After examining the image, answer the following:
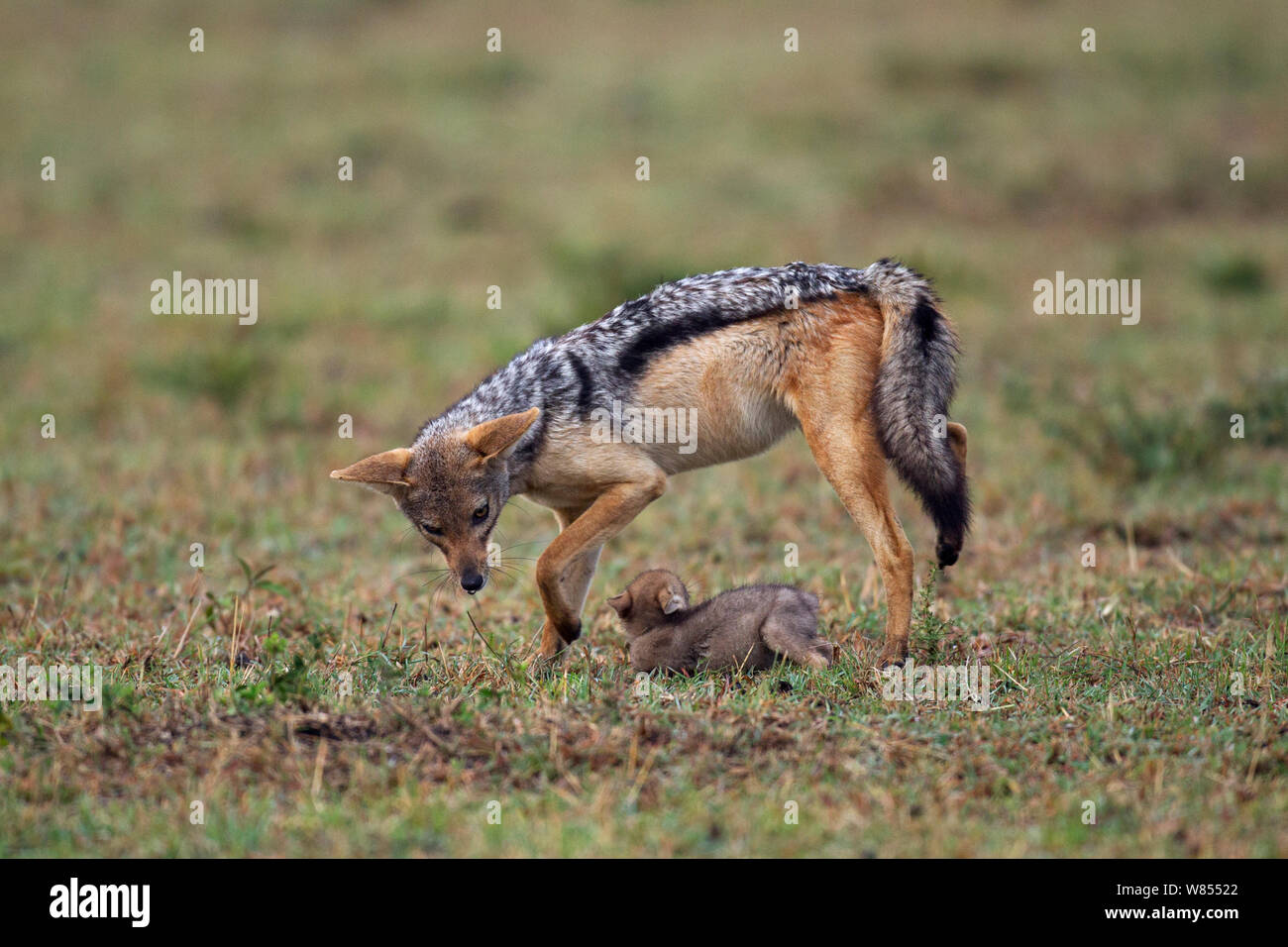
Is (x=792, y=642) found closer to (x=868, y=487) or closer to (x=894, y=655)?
(x=894, y=655)

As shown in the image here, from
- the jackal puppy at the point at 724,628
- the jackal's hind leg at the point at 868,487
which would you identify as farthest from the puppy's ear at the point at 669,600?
the jackal's hind leg at the point at 868,487

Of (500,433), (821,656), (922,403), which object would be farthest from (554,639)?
(922,403)

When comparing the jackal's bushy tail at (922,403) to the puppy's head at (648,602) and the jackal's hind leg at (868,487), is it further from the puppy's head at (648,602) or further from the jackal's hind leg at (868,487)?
the puppy's head at (648,602)

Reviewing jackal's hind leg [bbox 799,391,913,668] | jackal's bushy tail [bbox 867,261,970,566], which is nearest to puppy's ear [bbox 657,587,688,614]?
jackal's hind leg [bbox 799,391,913,668]

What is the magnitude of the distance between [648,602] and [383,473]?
4.70 ft

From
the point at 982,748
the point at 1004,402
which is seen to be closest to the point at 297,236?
the point at 1004,402

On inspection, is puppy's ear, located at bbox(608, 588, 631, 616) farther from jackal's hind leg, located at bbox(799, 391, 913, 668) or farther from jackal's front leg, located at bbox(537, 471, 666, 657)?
jackal's hind leg, located at bbox(799, 391, 913, 668)

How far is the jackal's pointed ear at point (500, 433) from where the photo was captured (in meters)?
6.43

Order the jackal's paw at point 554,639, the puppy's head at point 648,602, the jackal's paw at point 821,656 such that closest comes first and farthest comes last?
the jackal's paw at point 821,656 < the puppy's head at point 648,602 < the jackal's paw at point 554,639

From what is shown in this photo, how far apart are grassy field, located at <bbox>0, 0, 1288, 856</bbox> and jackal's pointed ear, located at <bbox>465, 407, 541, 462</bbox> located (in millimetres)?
1005

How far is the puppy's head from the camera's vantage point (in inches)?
254

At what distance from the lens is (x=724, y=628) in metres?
6.26

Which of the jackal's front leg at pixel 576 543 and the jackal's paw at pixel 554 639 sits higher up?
the jackal's front leg at pixel 576 543

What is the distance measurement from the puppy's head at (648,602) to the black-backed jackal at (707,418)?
28 cm
